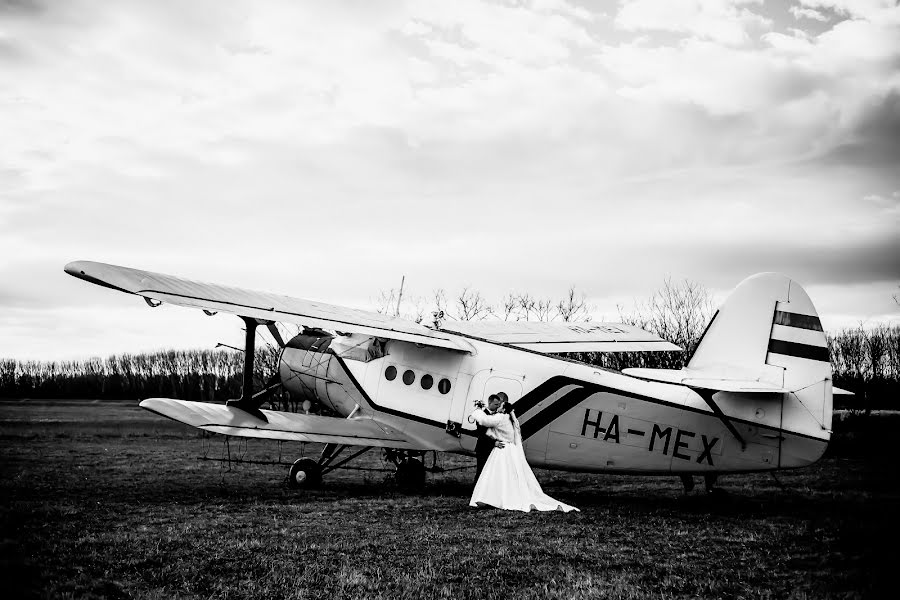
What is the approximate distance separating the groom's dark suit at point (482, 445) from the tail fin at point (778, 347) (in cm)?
346

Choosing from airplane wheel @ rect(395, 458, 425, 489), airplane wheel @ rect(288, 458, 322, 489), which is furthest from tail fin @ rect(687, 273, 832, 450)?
airplane wheel @ rect(288, 458, 322, 489)

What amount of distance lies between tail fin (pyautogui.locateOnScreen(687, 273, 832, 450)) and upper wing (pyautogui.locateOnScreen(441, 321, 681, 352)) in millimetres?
2605

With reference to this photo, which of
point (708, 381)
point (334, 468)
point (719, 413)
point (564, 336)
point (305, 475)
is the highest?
point (564, 336)

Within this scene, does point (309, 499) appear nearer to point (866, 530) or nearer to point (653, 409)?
point (653, 409)

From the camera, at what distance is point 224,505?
10461mm

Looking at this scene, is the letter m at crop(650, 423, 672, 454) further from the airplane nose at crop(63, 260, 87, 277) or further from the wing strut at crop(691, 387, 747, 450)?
the airplane nose at crop(63, 260, 87, 277)

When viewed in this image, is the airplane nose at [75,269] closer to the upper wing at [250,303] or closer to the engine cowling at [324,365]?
the upper wing at [250,303]

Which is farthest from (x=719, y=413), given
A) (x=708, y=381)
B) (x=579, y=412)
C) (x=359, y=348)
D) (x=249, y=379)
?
(x=249, y=379)

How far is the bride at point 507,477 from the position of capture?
33.7ft

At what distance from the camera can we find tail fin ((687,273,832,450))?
1062 cm

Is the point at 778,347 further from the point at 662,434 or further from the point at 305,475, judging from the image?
the point at 305,475

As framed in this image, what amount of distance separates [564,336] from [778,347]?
4.86 m

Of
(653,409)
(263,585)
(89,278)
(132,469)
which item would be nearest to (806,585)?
(263,585)

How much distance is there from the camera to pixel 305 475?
1302cm
